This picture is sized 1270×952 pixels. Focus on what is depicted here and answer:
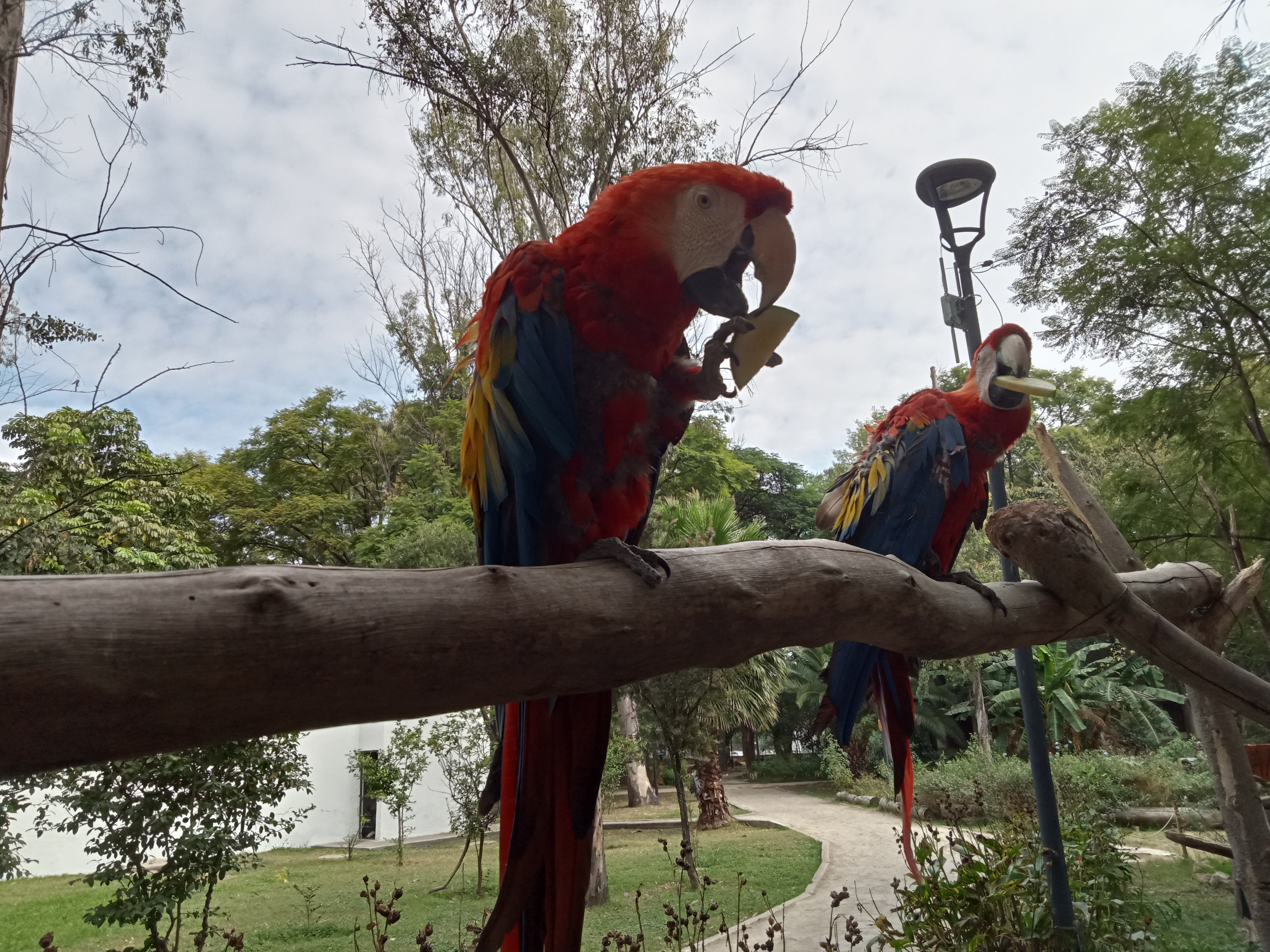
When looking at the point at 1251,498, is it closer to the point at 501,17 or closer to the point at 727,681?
the point at 727,681

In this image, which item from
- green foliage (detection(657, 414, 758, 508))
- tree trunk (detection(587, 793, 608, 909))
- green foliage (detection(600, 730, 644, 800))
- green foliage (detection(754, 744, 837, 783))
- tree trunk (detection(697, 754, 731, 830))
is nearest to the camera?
tree trunk (detection(587, 793, 608, 909))

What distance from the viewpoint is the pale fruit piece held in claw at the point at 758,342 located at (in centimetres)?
158

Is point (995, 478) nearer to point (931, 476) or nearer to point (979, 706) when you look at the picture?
point (931, 476)

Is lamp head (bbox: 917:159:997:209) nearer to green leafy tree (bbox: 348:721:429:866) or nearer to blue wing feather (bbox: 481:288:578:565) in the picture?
blue wing feather (bbox: 481:288:578:565)

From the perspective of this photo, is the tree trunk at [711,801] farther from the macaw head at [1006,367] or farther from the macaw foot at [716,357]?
the macaw foot at [716,357]

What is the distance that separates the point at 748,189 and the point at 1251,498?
21.1ft

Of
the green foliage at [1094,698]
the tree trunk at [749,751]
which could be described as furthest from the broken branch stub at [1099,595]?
the tree trunk at [749,751]

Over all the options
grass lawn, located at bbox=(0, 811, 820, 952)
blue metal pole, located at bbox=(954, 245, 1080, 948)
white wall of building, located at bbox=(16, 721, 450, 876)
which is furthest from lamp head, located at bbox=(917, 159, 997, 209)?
white wall of building, located at bbox=(16, 721, 450, 876)

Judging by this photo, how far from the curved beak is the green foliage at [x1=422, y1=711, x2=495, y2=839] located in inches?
253

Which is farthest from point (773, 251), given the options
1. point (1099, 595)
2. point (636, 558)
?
point (1099, 595)

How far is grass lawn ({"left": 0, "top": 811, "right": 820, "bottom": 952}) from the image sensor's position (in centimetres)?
546

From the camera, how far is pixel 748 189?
1.55 m

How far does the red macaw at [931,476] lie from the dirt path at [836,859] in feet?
8.65

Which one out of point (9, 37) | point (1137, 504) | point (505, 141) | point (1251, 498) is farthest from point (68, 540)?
point (1251, 498)
